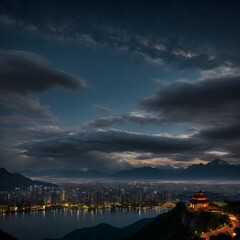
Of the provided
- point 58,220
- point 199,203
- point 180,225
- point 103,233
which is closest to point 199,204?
point 199,203

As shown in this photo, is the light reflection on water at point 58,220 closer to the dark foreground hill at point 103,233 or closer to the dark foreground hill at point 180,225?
the dark foreground hill at point 103,233

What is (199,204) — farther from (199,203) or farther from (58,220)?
(58,220)

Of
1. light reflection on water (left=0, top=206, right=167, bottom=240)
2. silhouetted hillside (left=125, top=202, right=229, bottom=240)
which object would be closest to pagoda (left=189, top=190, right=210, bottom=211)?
silhouetted hillside (left=125, top=202, right=229, bottom=240)

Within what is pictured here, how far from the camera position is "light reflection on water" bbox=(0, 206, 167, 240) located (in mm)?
96688

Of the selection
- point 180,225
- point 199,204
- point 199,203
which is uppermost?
point 199,203

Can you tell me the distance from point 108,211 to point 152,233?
79.2m

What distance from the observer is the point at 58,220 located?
374 feet

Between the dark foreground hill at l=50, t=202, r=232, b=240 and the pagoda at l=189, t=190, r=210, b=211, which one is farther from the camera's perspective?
the pagoda at l=189, t=190, r=210, b=211

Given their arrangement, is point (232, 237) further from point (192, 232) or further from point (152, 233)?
point (152, 233)

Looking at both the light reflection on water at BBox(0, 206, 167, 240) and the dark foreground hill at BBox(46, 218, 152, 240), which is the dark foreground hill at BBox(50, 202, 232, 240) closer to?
the dark foreground hill at BBox(46, 218, 152, 240)

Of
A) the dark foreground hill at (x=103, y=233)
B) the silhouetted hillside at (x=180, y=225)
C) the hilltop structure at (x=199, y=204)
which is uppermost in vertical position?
the hilltop structure at (x=199, y=204)

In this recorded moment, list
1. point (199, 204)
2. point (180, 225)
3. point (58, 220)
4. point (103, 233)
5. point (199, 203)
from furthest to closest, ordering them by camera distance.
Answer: point (58, 220)
point (103, 233)
point (199, 203)
point (199, 204)
point (180, 225)

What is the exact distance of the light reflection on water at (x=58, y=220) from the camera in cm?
9669

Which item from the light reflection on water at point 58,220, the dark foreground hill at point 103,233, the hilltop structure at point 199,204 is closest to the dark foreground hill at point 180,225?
the hilltop structure at point 199,204
